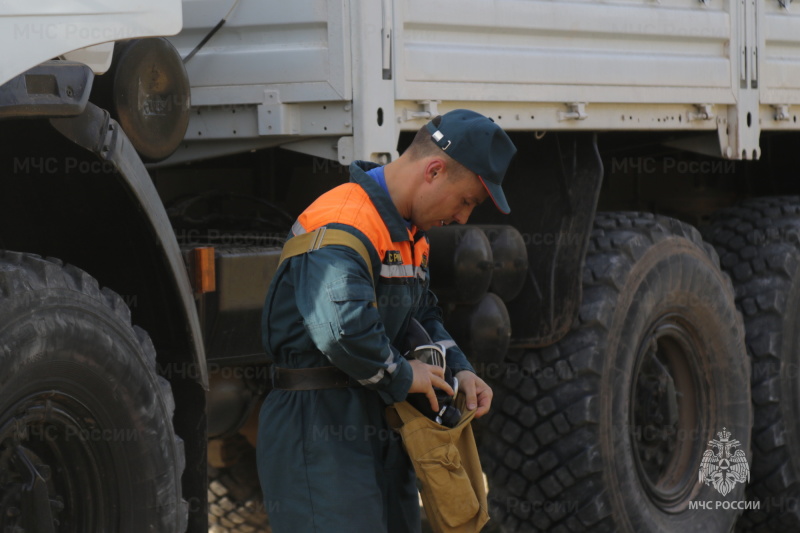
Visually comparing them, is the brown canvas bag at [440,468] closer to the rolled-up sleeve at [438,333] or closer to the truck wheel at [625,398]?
the rolled-up sleeve at [438,333]

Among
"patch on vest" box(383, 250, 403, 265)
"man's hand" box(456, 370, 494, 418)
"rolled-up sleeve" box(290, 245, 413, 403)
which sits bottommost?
"man's hand" box(456, 370, 494, 418)

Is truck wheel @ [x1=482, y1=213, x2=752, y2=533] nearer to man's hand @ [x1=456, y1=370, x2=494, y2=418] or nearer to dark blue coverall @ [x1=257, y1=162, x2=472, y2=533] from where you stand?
man's hand @ [x1=456, y1=370, x2=494, y2=418]

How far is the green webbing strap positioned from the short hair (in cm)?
28

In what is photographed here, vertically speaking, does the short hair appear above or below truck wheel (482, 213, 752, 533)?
above

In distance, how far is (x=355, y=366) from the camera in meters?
2.93

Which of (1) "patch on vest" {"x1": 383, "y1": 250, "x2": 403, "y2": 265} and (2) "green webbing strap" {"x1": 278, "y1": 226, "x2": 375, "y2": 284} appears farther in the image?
(1) "patch on vest" {"x1": 383, "y1": 250, "x2": 403, "y2": 265}

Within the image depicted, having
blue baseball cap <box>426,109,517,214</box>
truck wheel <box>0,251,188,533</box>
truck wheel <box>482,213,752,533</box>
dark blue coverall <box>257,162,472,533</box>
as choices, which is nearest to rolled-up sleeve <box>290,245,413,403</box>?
dark blue coverall <box>257,162,472,533</box>

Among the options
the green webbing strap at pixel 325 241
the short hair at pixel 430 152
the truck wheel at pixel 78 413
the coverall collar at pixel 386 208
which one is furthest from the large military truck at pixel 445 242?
the short hair at pixel 430 152

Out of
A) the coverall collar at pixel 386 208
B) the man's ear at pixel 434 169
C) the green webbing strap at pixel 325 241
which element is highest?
the man's ear at pixel 434 169

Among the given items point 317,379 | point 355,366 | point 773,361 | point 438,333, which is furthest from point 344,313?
point 773,361

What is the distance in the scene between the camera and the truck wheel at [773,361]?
18.7 feet

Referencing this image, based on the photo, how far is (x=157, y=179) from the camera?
4426mm

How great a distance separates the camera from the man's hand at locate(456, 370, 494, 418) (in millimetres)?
3246

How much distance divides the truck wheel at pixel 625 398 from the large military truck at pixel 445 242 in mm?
12
